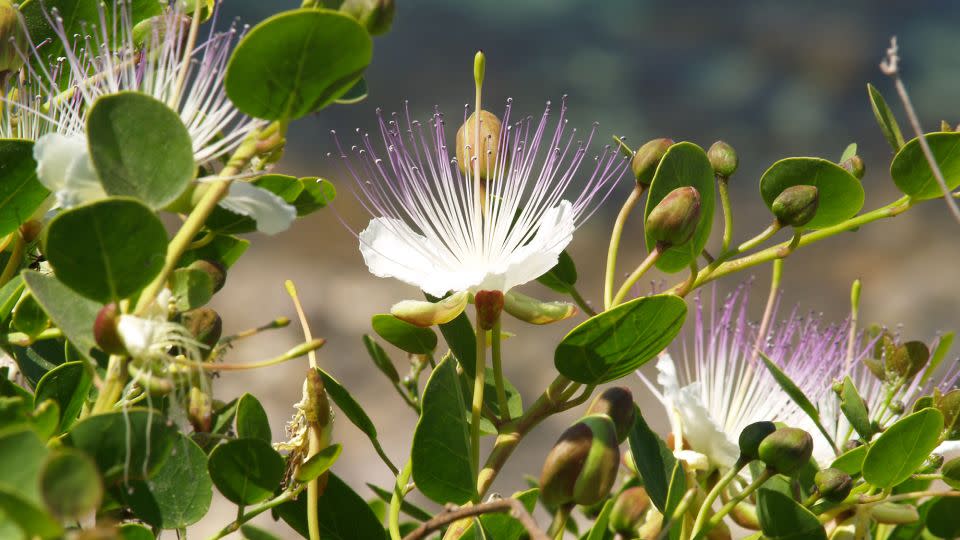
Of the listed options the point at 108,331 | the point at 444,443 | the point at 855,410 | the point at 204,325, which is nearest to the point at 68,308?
the point at 108,331

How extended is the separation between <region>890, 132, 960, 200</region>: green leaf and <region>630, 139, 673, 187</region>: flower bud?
0.18 metres

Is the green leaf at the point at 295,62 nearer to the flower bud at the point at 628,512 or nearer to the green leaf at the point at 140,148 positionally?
the green leaf at the point at 140,148

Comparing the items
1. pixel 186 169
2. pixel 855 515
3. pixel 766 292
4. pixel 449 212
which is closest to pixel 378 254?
pixel 449 212

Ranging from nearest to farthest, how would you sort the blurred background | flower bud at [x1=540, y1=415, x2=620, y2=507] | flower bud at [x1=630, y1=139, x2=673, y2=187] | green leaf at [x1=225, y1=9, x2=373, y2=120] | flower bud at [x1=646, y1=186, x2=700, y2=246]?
green leaf at [x1=225, y1=9, x2=373, y2=120]
flower bud at [x1=540, y1=415, x2=620, y2=507]
flower bud at [x1=646, y1=186, x2=700, y2=246]
flower bud at [x1=630, y1=139, x2=673, y2=187]
the blurred background

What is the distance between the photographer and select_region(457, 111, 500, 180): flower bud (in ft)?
2.84

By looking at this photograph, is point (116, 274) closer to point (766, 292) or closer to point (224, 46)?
point (224, 46)

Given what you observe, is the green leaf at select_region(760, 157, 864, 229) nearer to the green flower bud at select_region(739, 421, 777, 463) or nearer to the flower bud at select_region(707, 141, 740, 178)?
the flower bud at select_region(707, 141, 740, 178)

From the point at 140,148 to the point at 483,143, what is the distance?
0.37 meters

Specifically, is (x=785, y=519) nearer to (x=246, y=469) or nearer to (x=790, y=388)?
(x=790, y=388)

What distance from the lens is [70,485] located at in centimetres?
44

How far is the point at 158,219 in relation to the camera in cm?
53

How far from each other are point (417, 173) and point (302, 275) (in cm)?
320

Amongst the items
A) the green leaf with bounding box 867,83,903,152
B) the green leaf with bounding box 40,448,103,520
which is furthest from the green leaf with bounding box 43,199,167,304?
the green leaf with bounding box 867,83,903,152

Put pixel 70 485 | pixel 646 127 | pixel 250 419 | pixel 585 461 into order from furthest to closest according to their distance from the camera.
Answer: pixel 646 127 → pixel 250 419 → pixel 585 461 → pixel 70 485
